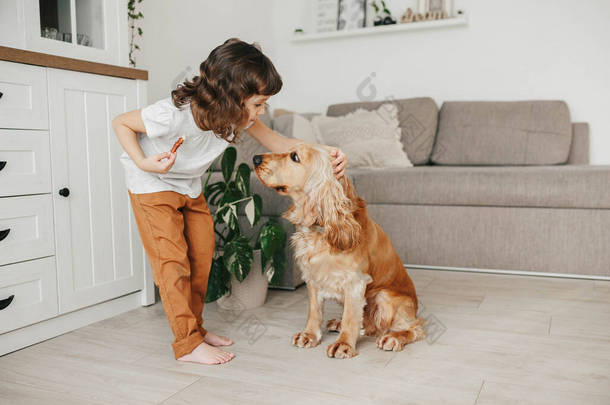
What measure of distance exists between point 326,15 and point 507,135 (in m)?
1.74

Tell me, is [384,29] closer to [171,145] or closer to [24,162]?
[171,145]

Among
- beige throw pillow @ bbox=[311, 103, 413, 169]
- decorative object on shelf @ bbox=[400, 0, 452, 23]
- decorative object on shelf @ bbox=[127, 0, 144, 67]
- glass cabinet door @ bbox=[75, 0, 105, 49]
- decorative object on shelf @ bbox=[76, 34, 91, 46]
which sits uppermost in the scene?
decorative object on shelf @ bbox=[400, 0, 452, 23]

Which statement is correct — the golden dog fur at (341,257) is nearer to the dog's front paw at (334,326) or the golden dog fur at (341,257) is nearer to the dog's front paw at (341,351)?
the dog's front paw at (341,351)

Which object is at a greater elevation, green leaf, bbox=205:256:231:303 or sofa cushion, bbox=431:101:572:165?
sofa cushion, bbox=431:101:572:165

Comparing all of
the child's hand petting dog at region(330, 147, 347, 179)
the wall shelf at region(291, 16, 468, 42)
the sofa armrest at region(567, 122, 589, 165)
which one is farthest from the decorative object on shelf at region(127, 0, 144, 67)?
the sofa armrest at region(567, 122, 589, 165)

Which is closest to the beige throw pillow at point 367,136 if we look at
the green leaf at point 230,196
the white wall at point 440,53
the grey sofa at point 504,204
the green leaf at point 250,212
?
the grey sofa at point 504,204

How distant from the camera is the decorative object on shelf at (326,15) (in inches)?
165

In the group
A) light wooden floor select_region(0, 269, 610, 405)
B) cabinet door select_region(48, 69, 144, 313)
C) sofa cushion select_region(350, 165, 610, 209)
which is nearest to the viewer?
light wooden floor select_region(0, 269, 610, 405)

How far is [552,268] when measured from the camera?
8.89 feet

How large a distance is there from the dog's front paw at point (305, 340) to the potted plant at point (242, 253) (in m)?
0.39

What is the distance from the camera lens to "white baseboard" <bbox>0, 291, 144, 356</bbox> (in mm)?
1770

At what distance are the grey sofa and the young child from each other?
2.45 ft

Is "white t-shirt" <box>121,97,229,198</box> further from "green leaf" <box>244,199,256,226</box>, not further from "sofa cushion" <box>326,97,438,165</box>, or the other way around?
"sofa cushion" <box>326,97,438,165</box>

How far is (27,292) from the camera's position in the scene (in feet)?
5.87
